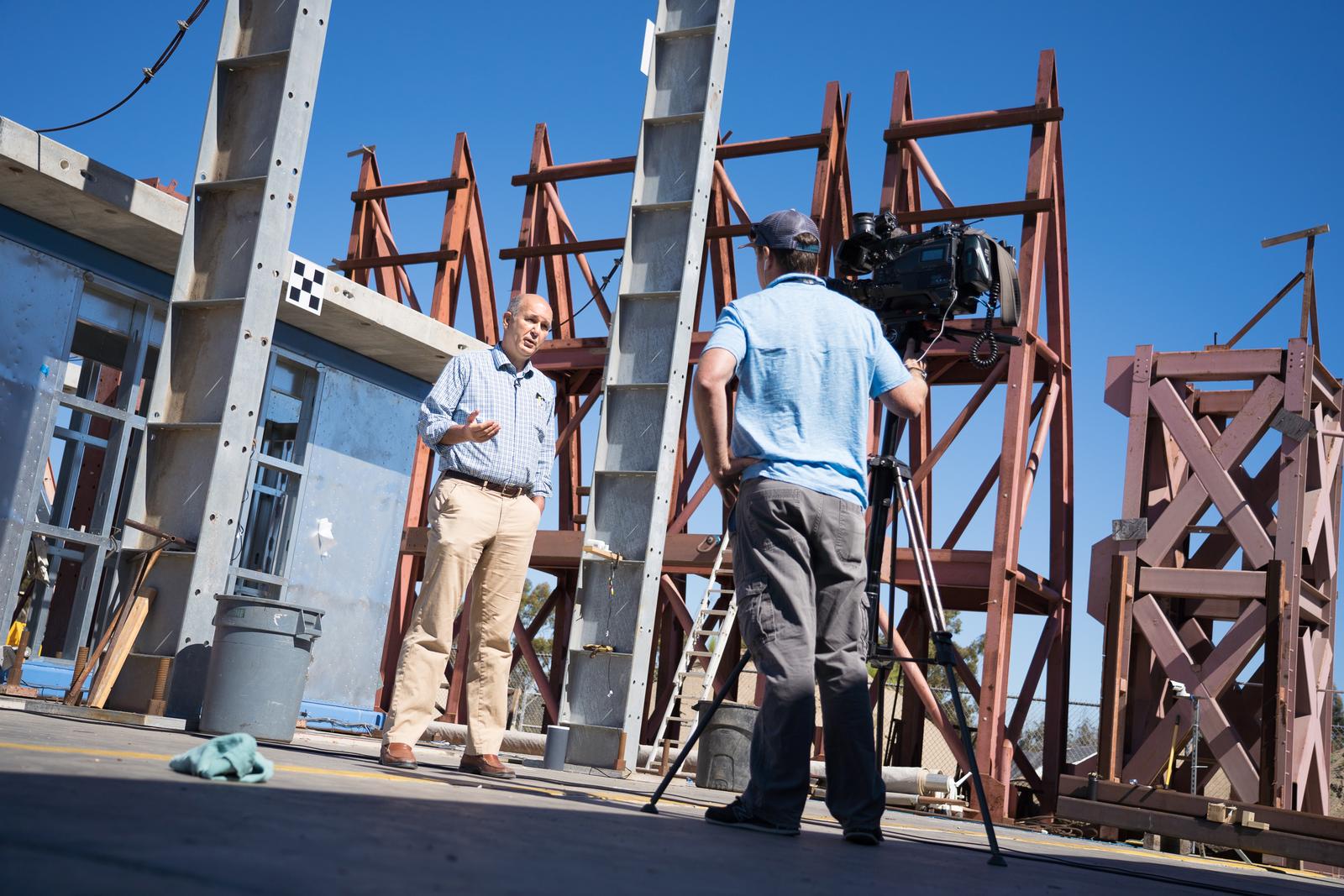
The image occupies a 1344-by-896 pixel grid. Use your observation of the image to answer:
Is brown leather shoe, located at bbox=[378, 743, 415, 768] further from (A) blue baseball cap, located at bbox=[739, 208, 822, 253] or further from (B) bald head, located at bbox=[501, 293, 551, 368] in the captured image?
(A) blue baseball cap, located at bbox=[739, 208, 822, 253]

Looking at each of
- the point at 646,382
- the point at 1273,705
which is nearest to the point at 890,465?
the point at 646,382

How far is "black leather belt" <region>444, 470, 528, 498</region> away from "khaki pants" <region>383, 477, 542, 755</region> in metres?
0.02

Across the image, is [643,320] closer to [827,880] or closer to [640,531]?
[640,531]

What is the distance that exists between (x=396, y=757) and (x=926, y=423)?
12.3 metres

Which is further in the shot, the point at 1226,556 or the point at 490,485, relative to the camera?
the point at 1226,556

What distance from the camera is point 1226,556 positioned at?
13.5 metres

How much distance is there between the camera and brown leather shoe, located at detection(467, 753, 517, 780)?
538cm

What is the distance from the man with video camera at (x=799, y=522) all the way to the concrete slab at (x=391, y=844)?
0.22m

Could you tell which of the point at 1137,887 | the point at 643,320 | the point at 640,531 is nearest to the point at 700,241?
the point at 643,320

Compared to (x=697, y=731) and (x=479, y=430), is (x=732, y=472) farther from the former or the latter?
(x=479, y=430)

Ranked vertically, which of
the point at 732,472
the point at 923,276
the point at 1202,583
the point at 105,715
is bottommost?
the point at 105,715

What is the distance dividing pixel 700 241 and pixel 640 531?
→ 2281 millimetres

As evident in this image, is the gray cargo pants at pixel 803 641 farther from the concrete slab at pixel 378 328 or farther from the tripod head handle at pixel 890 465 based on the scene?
the concrete slab at pixel 378 328

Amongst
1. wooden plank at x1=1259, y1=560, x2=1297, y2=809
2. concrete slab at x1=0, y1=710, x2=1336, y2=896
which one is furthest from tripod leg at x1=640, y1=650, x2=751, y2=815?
wooden plank at x1=1259, y1=560, x2=1297, y2=809
